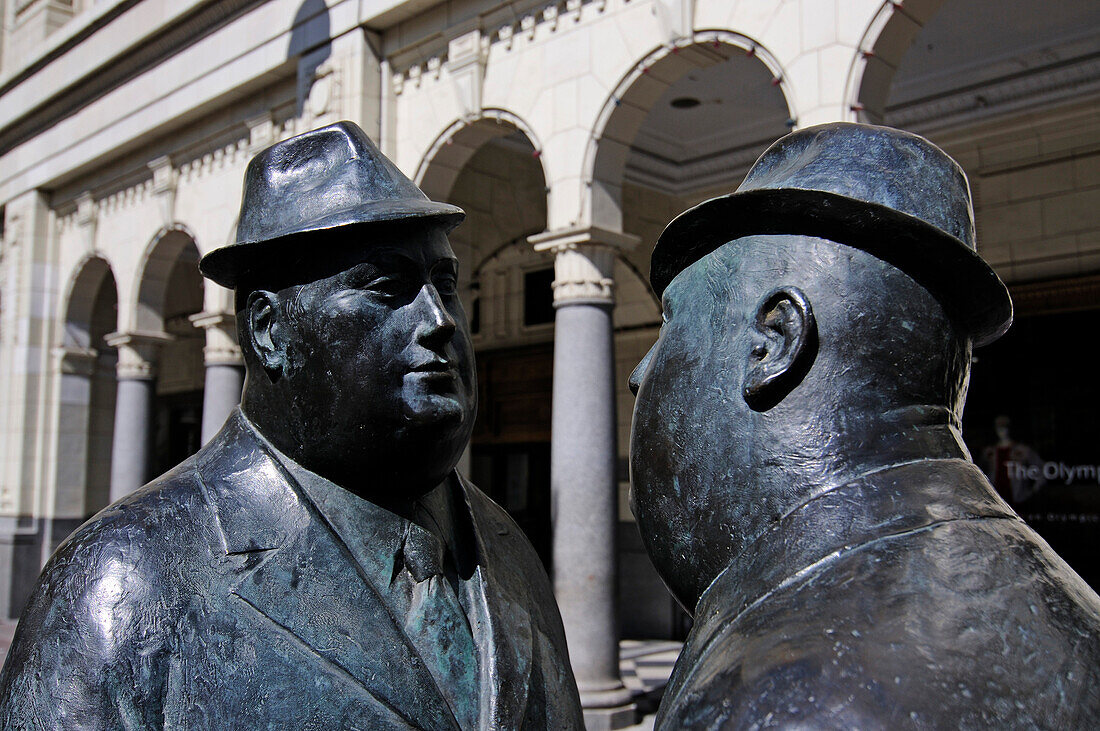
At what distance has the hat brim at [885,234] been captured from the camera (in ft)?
3.19

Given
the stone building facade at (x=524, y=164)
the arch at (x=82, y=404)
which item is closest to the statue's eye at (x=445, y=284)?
the stone building facade at (x=524, y=164)

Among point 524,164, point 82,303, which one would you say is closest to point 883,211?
point 524,164

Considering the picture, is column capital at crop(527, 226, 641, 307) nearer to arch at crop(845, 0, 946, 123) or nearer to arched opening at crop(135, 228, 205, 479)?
arch at crop(845, 0, 946, 123)

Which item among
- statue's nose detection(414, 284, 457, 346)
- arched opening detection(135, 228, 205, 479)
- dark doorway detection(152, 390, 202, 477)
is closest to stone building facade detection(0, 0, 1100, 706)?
arched opening detection(135, 228, 205, 479)

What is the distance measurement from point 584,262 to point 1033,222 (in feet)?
14.9

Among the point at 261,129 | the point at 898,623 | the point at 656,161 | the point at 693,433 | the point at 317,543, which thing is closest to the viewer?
the point at 898,623

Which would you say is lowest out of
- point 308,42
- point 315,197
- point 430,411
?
point 430,411

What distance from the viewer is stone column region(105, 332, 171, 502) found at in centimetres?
1066

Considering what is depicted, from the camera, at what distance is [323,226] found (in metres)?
1.51

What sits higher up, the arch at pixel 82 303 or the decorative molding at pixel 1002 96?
the decorative molding at pixel 1002 96

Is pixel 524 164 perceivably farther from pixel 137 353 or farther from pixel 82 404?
pixel 82 404

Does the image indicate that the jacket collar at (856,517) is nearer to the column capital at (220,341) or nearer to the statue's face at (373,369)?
the statue's face at (373,369)

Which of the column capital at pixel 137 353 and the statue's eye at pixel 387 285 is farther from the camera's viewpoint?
the column capital at pixel 137 353

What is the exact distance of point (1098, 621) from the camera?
912 millimetres
